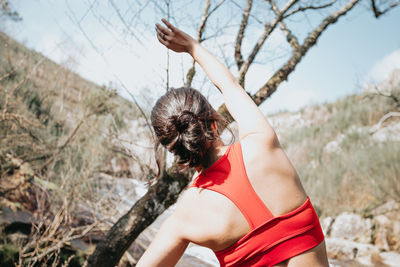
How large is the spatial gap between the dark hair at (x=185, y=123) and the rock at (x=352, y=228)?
798 centimetres

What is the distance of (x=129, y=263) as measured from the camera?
4.84 metres

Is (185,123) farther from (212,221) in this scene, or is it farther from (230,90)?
(212,221)

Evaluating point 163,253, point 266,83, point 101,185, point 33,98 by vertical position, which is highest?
point 33,98

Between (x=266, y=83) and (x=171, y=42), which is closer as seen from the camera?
(x=171, y=42)

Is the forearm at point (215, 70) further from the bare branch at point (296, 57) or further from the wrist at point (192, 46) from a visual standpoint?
the bare branch at point (296, 57)

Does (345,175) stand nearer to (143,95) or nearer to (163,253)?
(143,95)

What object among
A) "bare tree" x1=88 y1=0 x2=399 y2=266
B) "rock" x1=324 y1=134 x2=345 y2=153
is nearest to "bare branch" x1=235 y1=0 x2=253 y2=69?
"bare tree" x1=88 y1=0 x2=399 y2=266

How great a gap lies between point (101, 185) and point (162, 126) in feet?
23.0

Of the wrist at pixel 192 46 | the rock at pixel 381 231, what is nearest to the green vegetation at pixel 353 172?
the rock at pixel 381 231

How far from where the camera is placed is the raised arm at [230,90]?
3.48 feet

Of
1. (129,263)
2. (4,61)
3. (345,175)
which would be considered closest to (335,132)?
(345,175)

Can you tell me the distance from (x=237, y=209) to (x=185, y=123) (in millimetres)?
406

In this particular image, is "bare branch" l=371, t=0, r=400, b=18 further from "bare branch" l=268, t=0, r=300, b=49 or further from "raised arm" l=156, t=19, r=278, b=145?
"raised arm" l=156, t=19, r=278, b=145

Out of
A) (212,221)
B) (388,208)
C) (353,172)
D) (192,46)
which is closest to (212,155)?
(212,221)
